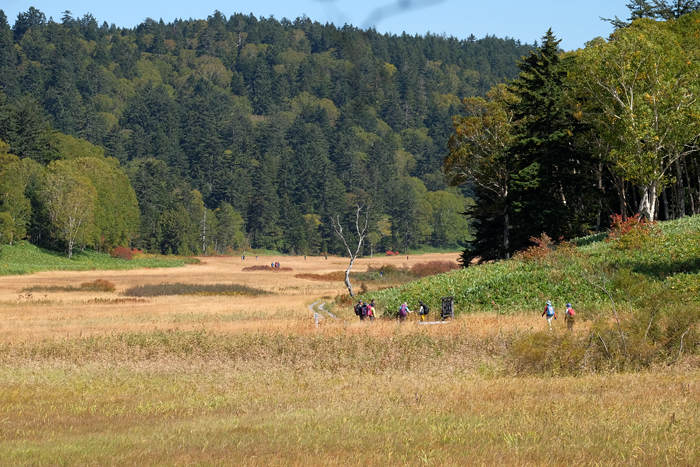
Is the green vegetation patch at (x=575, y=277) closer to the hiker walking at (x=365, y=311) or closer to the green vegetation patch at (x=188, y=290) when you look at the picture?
the hiker walking at (x=365, y=311)

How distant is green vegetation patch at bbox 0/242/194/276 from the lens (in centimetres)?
8688

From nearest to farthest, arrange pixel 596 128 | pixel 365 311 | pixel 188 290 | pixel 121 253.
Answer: pixel 365 311 → pixel 596 128 → pixel 188 290 → pixel 121 253

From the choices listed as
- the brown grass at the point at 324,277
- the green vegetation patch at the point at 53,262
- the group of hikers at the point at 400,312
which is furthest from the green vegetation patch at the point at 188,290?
the group of hikers at the point at 400,312

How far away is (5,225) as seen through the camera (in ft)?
298

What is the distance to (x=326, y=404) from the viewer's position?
14805mm

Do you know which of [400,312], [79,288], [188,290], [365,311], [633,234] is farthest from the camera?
[79,288]

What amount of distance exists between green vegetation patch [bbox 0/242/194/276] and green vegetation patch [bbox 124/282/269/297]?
23090mm

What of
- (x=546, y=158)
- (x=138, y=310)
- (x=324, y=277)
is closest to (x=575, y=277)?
(x=546, y=158)

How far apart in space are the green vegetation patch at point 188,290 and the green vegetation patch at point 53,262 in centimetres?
2309

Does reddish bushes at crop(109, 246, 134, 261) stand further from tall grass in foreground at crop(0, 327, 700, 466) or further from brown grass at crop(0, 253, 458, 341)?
tall grass in foreground at crop(0, 327, 700, 466)

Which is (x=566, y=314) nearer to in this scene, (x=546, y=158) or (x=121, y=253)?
(x=546, y=158)

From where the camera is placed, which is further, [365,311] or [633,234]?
[633,234]

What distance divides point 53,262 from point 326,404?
91416 mm

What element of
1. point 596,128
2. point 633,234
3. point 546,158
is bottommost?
point 633,234
